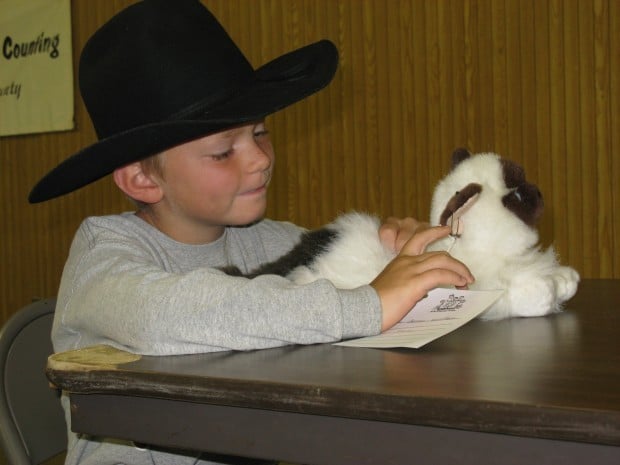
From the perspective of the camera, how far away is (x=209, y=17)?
4.00 feet

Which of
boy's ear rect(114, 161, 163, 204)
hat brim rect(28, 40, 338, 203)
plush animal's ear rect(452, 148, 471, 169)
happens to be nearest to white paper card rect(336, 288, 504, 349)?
plush animal's ear rect(452, 148, 471, 169)

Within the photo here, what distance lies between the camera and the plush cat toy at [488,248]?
0.94m

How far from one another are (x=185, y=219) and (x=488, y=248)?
55 centimetres

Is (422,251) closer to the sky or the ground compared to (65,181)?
closer to the ground

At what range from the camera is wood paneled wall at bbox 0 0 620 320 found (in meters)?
2.52

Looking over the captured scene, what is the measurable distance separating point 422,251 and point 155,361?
351mm

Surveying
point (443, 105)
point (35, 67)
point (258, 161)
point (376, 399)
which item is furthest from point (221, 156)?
point (35, 67)

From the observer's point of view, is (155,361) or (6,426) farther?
(6,426)

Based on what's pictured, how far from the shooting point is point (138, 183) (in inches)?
49.6

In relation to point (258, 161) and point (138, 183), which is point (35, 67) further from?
point (258, 161)

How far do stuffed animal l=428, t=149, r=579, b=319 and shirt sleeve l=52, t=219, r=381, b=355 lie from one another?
20 cm

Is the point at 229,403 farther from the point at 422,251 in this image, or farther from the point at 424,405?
the point at 422,251

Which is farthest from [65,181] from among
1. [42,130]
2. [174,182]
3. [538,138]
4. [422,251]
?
[42,130]

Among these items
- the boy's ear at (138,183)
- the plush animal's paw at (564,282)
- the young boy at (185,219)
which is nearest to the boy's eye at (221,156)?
the young boy at (185,219)
